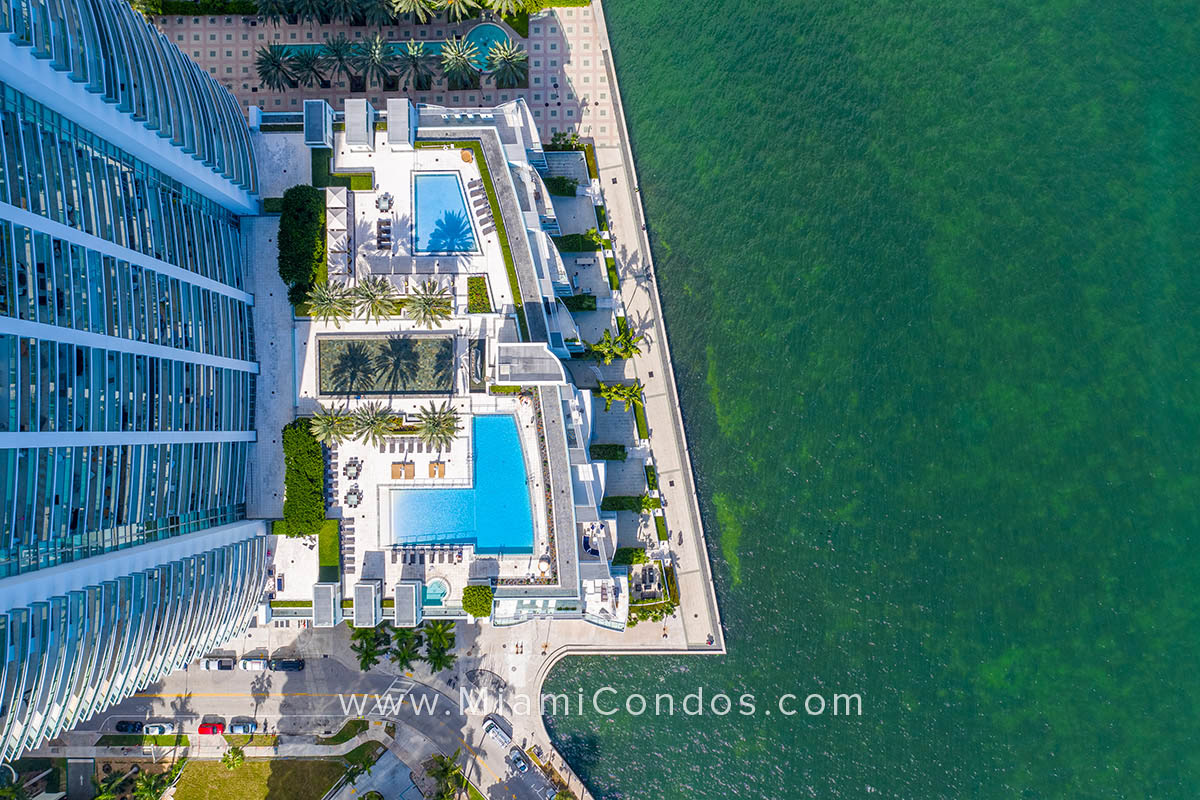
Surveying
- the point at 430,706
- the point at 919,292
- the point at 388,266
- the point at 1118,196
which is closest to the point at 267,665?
the point at 430,706

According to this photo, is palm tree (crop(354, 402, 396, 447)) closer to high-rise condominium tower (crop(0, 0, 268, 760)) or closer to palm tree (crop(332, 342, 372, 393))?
palm tree (crop(332, 342, 372, 393))

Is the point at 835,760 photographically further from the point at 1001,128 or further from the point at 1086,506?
the point at 1001,128

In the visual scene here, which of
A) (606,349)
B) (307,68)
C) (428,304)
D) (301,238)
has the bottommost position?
(606,349)

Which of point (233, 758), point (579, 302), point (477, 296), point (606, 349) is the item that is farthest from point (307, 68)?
point (233, 758)

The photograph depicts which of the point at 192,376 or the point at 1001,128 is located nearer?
the point at 192,376

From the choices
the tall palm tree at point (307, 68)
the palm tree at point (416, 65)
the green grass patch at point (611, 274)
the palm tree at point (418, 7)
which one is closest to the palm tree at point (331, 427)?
the green grass patch at point (611, 274)

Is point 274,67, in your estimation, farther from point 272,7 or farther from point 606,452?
point 606,452

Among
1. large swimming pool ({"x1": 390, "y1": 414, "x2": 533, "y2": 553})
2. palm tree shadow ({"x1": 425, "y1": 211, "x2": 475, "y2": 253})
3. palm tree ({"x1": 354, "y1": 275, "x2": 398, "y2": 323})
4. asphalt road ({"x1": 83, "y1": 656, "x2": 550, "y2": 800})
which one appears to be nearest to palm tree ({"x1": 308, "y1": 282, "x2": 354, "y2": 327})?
palm tree ({"x1": 354, "y1": 275, "x2": 398, "y2": 323})
